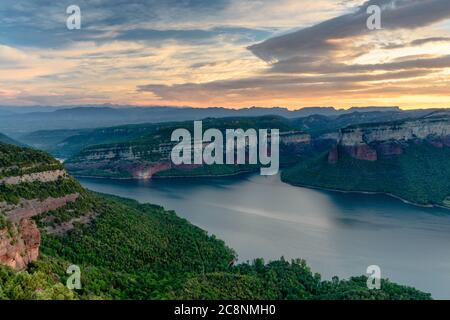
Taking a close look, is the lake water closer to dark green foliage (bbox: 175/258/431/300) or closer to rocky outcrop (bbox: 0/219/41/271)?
dark green foliage (bbox: 175/258/431/300)

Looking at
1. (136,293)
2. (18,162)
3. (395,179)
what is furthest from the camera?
(395,179)

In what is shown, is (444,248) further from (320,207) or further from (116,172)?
(116,172)

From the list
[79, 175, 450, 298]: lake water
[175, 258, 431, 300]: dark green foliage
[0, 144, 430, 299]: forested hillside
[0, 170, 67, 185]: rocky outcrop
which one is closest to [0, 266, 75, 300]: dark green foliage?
[0, 144, 430, 299]: forested hillside

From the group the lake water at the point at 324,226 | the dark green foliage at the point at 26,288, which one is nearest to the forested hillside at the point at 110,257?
the dark green foliage at the point at 26,288

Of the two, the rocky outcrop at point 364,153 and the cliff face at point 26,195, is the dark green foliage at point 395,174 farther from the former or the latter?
the cliff face at point 26,195

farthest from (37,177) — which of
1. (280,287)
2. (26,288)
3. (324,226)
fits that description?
(324,226)

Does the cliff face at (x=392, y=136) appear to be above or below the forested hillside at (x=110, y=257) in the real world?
above

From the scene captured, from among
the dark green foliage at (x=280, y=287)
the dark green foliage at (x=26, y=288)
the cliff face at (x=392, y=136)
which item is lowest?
the dark green foliage at (x=280, y=287)
